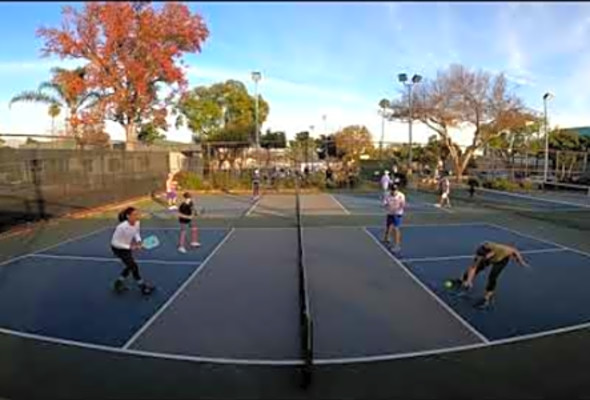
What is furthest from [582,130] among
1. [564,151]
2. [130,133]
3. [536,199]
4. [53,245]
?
[53,245]

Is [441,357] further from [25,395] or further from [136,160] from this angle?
[136,160]

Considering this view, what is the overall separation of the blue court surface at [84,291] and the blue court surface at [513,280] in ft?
16.4

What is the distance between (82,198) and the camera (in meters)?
26.2

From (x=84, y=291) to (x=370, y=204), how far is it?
21214 millimetres

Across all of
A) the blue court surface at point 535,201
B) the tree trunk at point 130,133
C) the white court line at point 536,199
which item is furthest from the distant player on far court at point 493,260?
the tree trunk at point 130,133

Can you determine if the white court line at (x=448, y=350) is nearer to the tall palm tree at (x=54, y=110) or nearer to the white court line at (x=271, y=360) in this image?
the white court line at (x=271, y=360)

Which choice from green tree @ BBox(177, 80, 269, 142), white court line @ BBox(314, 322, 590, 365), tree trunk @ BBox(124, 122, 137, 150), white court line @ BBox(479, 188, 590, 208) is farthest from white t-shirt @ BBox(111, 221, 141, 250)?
green tree @ BBox(177, 80, 269, 142)

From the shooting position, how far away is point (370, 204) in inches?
1215

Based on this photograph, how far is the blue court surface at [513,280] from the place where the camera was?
30.0 feet

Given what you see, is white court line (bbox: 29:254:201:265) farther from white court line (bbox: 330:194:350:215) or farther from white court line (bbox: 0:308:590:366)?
white court line (bbox: 330:194:350:215)

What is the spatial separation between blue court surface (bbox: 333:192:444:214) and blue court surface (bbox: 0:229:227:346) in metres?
12.3

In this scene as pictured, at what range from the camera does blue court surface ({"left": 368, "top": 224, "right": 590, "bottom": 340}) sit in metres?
9.16

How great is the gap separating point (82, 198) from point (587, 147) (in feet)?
164

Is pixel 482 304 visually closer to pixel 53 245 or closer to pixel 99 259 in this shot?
pixel 99 259
